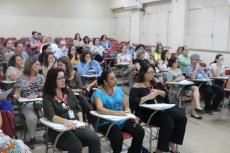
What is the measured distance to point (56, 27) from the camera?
1298 cm

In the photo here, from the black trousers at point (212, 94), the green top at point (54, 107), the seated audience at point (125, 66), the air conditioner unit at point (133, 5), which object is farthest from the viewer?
the air conditioner unit at point (133, 5)

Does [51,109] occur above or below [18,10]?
below

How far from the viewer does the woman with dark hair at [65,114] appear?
2.49m

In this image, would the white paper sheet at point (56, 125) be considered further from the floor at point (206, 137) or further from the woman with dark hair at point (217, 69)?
the woman with dark hair at point (217, 69)

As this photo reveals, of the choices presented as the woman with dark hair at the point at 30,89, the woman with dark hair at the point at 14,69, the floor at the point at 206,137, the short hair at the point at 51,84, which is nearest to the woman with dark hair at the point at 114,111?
the short hair at the point at 51,84

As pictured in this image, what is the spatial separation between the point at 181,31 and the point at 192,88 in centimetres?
411

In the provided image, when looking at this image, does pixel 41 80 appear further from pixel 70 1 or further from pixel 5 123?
pixel 70 1

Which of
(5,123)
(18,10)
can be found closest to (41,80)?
(5,123)

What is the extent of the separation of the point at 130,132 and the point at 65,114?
705 millimetres

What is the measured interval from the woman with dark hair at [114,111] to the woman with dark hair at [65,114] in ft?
0.70

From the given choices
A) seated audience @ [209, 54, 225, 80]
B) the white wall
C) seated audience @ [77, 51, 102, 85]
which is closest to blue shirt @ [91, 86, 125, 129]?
seated audience @ [77, 51, 102, 85]

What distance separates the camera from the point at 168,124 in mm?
3127

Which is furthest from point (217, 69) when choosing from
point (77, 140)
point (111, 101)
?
point (77, 140)

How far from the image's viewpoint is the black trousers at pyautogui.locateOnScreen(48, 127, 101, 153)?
2464 mm
